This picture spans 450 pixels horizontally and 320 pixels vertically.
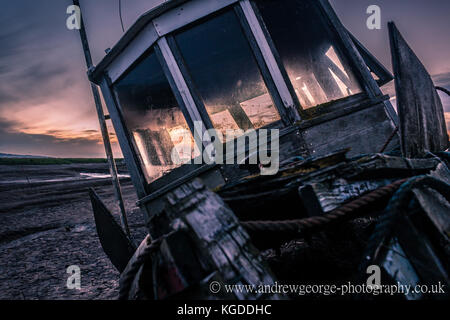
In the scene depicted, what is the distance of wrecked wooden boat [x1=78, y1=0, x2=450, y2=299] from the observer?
0.89 m

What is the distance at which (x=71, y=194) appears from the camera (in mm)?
10609

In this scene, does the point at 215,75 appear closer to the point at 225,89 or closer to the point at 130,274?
the point at 225,89

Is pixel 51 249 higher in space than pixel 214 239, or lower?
higher

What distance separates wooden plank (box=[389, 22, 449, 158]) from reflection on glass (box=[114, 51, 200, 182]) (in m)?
2.76

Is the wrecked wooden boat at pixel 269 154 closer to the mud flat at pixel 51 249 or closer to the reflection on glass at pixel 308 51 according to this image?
the reflection on glass at pixel 308 51

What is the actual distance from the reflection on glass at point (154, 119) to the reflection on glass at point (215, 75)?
582 mm

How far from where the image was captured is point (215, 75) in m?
4.57

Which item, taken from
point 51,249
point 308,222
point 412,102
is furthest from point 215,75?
point 51,249

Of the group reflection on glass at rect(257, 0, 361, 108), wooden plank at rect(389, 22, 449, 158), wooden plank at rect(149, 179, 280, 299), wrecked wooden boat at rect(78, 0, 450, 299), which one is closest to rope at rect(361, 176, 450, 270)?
wrecked wooden boat at rect(78, 0, 450, 299)

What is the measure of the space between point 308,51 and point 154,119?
381 centimetres

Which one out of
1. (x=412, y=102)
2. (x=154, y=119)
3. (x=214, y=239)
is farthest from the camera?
(x=154, y=119)

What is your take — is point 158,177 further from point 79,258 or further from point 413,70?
point 413,70

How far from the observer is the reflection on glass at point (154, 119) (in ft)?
12.8

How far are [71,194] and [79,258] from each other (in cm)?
821
